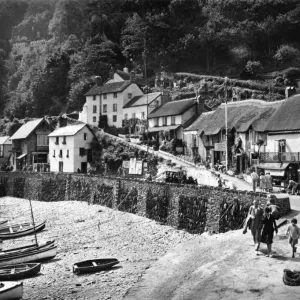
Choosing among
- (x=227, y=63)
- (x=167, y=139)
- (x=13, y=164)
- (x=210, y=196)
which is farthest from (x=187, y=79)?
(x=210, y=196)

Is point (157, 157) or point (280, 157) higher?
point (157, 157)

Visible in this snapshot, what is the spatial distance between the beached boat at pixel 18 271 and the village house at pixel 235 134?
2611 centimetres

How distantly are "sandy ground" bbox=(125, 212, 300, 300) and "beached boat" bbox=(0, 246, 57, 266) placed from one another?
6.83 metres

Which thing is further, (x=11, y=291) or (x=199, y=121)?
(x=199, y=121)

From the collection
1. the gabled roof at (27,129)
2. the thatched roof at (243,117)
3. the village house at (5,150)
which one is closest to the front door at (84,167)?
the gabled roof at (27,129)

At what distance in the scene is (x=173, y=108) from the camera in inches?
2384

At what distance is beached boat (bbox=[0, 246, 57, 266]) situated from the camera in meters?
24.0

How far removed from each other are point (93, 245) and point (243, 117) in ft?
86.1

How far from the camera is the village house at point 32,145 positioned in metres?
68.2

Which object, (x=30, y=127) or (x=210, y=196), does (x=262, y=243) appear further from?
(x=30, y=127)

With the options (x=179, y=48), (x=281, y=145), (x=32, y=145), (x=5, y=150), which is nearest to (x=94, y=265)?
(x=281, y=145)

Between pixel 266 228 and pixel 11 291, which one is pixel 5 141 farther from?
pixel 266 228

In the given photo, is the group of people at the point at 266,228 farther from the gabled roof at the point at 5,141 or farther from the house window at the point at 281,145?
the gabled roof at the point at 5,141

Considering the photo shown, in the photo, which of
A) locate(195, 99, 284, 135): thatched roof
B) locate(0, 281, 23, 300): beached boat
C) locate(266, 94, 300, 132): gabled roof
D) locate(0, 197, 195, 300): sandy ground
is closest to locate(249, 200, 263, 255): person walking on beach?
locate(0, 197, 195, 300): sandy ground
